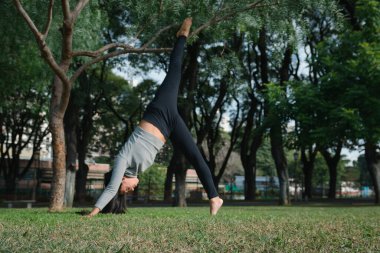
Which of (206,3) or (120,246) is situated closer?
(120,246)

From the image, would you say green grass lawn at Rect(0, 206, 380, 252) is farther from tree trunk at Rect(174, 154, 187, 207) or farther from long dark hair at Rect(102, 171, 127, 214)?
tree trunk at Rect(174, 154, 187, 207)

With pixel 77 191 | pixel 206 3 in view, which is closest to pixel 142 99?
pixel 77 191

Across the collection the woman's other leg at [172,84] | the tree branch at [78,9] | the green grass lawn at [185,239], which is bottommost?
the green grass lawn at [185,239]

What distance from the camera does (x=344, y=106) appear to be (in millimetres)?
21516

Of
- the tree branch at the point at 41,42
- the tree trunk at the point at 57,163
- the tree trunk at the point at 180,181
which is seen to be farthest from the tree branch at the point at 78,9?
the tree trunk at the point at 180,181

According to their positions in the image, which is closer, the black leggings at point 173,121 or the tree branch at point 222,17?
the black leggings at point 173,121

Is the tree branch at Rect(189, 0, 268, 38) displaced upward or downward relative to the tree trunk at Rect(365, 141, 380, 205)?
upward

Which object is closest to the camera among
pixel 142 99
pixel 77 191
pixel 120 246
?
pixel 120 246

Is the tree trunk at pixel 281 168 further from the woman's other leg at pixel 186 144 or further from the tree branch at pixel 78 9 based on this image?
the woman's other leg at pixel 186 144

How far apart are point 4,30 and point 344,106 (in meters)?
14.6

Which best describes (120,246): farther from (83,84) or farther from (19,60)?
(83,84)

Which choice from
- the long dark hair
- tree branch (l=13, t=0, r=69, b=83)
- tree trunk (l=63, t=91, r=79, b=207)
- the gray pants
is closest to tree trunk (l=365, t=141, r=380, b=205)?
tree trunk (l=63, t=91, r=79, b=207)

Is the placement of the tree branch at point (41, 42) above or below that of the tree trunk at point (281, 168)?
above

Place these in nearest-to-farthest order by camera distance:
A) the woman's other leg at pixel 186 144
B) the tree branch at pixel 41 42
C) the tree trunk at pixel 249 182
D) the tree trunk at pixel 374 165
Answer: the woman's other leg at pixel 186 144
the tree branch at pixel 41 42
the tree trunk at pixel 374 165
the tree trunk at pixel 249 182
